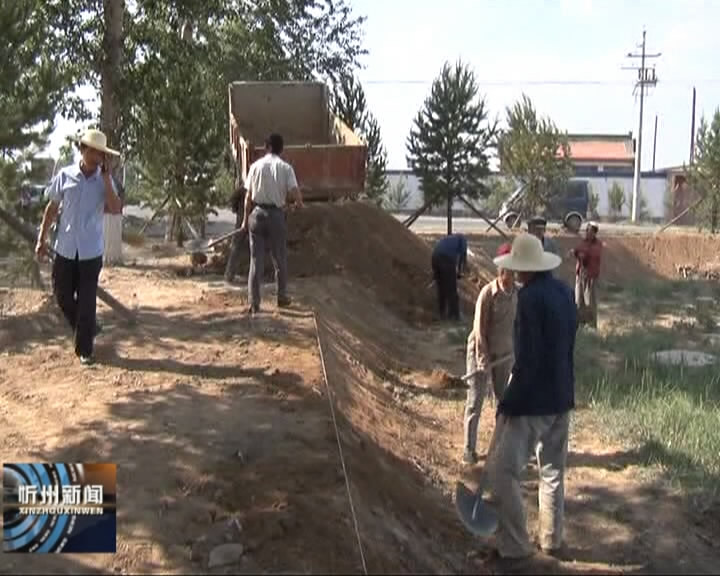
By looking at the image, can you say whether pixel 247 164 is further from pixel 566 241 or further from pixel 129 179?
pixel 566 241

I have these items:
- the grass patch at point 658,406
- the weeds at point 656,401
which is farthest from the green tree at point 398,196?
the grass patch at point 658,406

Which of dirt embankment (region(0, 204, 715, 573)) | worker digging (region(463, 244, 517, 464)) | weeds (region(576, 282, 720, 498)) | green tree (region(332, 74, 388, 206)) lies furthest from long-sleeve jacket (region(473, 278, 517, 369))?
green tree (region(332, 74, 388, 206))

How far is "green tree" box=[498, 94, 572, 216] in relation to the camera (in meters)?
34.1

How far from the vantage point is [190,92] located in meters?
17.1

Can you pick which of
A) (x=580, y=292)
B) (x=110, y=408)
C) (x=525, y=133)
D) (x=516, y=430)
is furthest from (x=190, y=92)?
(x=525, y=133)

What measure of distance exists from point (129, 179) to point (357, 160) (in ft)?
32.9

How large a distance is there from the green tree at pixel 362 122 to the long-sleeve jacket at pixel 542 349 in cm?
1934

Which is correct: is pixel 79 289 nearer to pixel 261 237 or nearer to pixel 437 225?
pixel 261 237

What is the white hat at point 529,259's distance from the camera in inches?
206

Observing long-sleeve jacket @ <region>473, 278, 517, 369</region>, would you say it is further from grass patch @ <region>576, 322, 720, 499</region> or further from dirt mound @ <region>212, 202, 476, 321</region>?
dirt mound @ <region>212, 202, 476, 321</region>

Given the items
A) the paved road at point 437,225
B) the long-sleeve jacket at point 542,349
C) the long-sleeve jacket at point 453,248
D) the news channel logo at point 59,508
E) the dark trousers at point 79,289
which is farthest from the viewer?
the paved road at point 437,225

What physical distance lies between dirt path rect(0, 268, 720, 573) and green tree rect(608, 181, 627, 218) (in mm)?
42234

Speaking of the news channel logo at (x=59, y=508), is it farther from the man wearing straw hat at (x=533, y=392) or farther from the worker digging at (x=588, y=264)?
the worker digging at (x=588, y=264)

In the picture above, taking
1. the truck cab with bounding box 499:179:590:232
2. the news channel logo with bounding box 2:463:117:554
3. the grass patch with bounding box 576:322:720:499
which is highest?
the truck cab with bounding box 499:179:590:232
